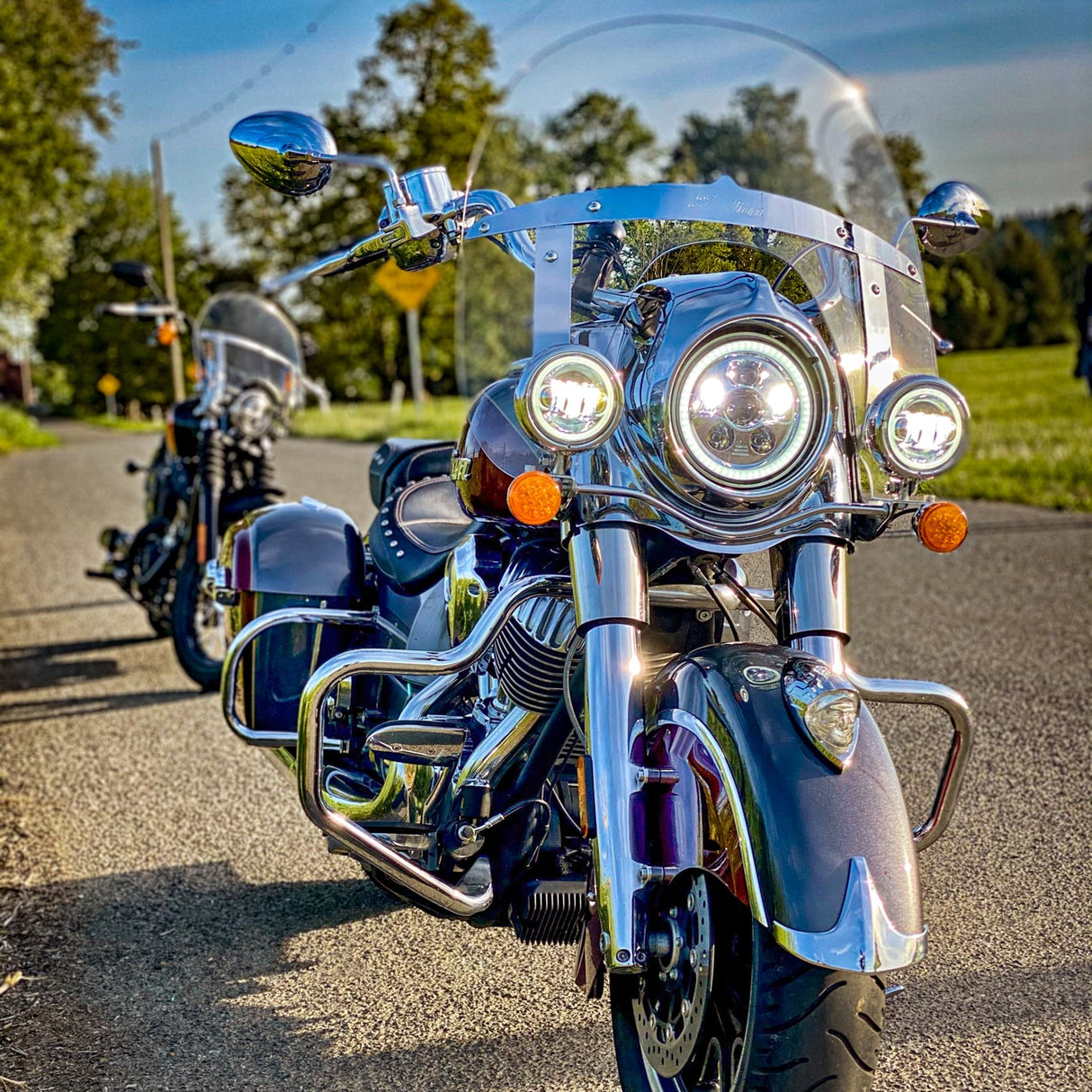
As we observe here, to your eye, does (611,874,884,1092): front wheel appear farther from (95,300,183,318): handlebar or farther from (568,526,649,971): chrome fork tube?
(95,300,183,318): handlebar

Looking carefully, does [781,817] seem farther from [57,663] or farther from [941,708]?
[57,663]

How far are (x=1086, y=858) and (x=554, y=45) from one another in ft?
8.66

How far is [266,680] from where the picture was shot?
325cm

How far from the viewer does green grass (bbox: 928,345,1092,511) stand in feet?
33.4

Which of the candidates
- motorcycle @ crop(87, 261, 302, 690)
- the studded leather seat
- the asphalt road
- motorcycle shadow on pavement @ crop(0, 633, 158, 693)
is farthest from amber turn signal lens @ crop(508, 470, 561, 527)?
motorcycle shadow on pavement @ crop(0, 633, 158, 693)

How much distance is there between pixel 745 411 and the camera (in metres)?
2.07

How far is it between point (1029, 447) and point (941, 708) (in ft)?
37.8

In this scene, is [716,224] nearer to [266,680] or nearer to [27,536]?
[266,680]

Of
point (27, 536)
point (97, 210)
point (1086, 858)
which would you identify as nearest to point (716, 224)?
point (1086, 858)

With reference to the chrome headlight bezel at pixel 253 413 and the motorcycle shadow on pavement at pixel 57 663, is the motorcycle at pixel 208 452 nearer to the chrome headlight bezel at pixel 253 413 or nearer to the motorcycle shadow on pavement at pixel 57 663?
the chrome headlight bezel at pixel 253 413

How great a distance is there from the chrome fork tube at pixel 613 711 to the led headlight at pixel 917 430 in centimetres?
46

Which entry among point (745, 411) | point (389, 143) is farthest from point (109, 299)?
point (745, 411)

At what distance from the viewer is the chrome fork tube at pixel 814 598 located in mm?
2111

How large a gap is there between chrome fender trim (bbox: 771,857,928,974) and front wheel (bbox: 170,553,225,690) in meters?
3.93
